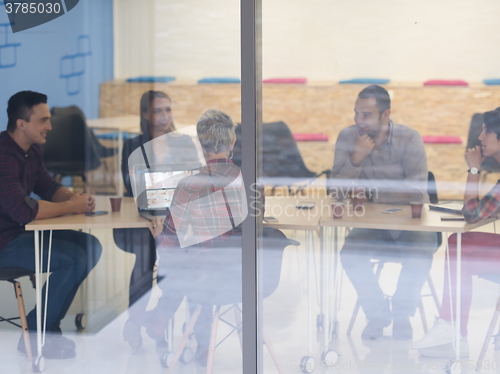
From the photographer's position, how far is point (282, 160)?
223cm

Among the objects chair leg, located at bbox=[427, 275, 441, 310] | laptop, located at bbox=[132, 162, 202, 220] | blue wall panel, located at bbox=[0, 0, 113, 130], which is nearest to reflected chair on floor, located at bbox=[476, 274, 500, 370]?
chair leg, located at bbox=[427, 275, 441, 310]

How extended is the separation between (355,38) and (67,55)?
134 cm

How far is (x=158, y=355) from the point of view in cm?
238

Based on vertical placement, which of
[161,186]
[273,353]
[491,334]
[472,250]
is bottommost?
[273,353]

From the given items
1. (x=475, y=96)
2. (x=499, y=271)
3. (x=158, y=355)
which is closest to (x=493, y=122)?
(x=475, y=96)

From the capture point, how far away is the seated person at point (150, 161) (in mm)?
2330

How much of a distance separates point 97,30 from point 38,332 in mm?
1486

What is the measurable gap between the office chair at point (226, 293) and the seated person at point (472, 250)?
683 mm

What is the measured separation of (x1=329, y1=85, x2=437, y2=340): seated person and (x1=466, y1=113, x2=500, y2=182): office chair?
0.71ft

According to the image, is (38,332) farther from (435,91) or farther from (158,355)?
(435,91)

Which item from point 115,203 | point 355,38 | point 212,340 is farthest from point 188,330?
point 355,38

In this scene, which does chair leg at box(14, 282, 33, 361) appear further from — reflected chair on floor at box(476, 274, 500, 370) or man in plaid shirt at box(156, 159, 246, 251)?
reflected chair on floor at box(476, 274, 500, 370)

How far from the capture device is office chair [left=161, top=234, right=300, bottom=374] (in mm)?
2271

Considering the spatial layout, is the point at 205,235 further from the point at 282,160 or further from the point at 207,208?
the point at 282,160
